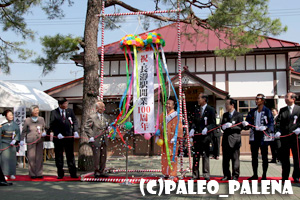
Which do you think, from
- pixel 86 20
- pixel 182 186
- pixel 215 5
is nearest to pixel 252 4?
pixel 215 5

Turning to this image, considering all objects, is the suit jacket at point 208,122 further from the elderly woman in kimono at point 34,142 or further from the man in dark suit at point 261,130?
the elderly woman in kimono at point 34,142

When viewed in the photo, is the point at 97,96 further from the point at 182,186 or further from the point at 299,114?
the point at 299,114

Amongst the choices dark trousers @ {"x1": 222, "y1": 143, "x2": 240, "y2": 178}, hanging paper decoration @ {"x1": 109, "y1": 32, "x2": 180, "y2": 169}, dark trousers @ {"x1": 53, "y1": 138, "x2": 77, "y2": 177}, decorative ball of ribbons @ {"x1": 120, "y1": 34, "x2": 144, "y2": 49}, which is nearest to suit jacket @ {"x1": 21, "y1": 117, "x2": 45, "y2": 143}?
dark trousers @ {"x1": 53, "y1": 138, "x2": 77, "y2": 177}

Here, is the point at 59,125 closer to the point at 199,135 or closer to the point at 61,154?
the point at 61,154

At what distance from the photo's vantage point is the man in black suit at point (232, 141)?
689 cm

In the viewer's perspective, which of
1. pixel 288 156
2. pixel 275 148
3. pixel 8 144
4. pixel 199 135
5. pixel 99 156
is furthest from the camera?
pixel 275 148

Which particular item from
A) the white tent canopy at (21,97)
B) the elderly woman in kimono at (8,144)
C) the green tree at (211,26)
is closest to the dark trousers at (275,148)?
the green tree at (211,26)

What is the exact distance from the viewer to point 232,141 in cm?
693

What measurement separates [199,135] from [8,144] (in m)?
4.58

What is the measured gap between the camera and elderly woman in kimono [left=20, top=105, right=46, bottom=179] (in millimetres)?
7832

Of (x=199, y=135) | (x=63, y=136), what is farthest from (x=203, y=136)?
(x=63, y=136)

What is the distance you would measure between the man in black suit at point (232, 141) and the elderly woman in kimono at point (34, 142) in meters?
4.32

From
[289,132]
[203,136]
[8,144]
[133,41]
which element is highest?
[133,41]

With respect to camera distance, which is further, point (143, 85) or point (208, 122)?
point (143, 85)
